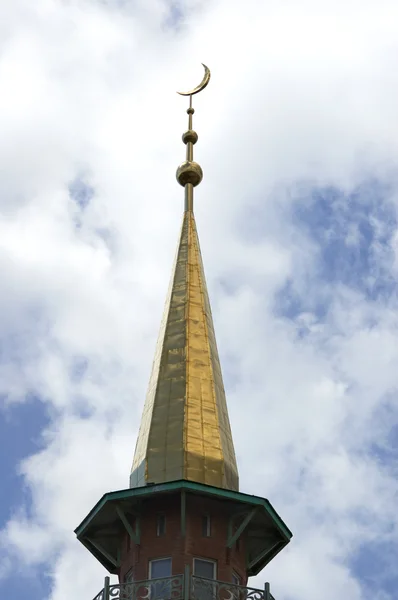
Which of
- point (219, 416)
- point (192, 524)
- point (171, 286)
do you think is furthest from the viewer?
point (171, 286)

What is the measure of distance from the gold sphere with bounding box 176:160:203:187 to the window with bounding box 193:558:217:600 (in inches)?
581

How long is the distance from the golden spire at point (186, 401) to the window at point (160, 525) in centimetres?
102

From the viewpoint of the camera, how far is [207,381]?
40.9 m

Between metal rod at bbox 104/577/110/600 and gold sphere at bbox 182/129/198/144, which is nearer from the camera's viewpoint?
metal rod at bbox 104/577/110/600

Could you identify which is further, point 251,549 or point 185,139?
point 185,139

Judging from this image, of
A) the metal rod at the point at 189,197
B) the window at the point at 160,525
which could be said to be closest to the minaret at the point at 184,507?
the window at the point at 160,525

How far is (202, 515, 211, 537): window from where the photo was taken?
38000 millimetres

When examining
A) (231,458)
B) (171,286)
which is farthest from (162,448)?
(171,286)

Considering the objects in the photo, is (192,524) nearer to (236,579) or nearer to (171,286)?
(236,579)

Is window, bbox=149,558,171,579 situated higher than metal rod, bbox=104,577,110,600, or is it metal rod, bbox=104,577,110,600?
window, bbox=149,558,171,579

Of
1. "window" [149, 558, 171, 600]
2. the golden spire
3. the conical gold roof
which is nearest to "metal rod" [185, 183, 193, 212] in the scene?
the golden spire

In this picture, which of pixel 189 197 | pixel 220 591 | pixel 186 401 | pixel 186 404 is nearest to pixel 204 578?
pixel 220 591

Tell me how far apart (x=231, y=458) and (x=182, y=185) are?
11.4 m

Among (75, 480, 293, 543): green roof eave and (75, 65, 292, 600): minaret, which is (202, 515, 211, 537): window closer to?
(75, 65, 292, 600): minaret
